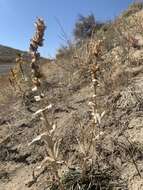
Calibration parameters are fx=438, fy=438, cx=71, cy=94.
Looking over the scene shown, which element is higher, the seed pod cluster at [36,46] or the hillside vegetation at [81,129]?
the seed pod cluster at [36,46]

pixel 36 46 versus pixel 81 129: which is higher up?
pixel 36 46

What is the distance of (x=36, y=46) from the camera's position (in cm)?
321

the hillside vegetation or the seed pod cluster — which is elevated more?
the seed pod cluster

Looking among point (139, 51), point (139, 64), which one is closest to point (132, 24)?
point (139, 51)

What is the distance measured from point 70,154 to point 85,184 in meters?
0.72

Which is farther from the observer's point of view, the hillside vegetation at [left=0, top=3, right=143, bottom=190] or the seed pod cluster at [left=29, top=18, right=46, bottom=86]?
the hillside vegetation at [left=0, top=3, right=143, bottom=190]

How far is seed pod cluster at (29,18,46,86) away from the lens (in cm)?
313

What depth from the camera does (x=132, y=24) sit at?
9234mm

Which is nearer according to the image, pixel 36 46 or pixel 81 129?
pixel 36 46

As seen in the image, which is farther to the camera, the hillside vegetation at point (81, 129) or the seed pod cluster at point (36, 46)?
the hillside vegetation at point (81, 129)

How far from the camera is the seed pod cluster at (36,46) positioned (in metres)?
3.13

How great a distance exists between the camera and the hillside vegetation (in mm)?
3619

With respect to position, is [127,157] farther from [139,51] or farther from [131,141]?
[139,51]

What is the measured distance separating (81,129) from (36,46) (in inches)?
37.5
